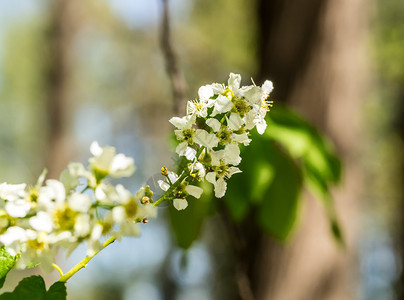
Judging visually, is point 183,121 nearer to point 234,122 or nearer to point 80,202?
point 234,122

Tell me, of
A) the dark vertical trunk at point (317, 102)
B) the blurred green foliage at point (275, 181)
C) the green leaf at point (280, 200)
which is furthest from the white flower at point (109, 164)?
the dark vertical trunk at point (317, 102)

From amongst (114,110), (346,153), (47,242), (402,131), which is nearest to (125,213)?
(47,242)

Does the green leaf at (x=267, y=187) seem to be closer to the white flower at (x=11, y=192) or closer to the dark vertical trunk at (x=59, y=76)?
the white flower at (x=11, y=192)

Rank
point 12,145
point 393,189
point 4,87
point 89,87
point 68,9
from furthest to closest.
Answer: point 12,145 < point 4,87 < point 89,87 < point 393,189 < point 68,9

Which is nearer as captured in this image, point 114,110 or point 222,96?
point 222,96

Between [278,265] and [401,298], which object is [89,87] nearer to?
[401,298]

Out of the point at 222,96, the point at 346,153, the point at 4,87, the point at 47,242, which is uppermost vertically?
the point at 222,96

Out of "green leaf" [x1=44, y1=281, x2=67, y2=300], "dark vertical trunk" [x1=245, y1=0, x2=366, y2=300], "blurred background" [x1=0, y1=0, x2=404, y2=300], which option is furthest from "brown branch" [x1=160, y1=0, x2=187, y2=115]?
"dark vertical trunk" [x1=245, y1=0, x2=366, y2=300]

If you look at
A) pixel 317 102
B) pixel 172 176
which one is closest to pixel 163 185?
pixel 172 176
